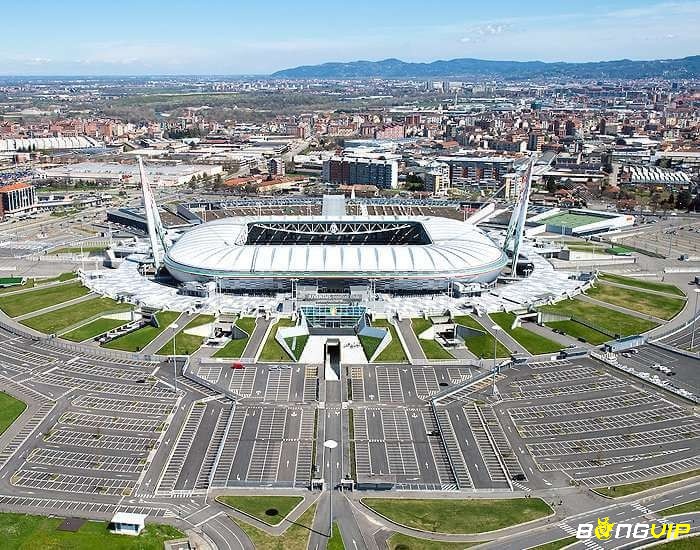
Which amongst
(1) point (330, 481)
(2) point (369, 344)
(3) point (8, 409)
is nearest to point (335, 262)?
(2) point (369, 344)

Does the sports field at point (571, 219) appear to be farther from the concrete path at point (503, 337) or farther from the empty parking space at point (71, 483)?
the empty parking space at point (71, 483)

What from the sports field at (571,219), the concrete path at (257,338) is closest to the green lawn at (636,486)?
the concrete path at (257,338)

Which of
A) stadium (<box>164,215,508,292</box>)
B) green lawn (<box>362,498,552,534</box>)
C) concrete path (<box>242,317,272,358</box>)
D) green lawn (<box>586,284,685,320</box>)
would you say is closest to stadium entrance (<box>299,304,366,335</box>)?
concrete path (<box>242,317,272,358</box>)

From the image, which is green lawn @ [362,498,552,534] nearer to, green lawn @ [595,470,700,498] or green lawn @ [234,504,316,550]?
green lawn @ [234,504,316,550]

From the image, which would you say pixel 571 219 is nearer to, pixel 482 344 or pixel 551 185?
pixel 551 185

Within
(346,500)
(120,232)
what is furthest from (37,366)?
(120,232)
